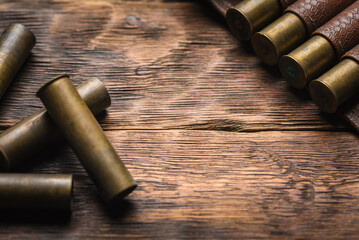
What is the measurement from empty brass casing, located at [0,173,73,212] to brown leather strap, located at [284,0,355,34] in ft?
4.36

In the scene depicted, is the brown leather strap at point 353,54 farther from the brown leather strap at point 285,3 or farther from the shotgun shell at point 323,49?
the brown leather strap at point 285,3

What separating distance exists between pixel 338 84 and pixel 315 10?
1.41ft

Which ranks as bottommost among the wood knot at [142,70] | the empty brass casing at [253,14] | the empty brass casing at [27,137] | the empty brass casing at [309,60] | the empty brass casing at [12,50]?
the empty brass casing at [27,137]

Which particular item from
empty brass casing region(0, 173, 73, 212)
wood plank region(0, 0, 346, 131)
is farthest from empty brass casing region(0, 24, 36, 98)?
empty brass casing region(0, 173, 73, 212)

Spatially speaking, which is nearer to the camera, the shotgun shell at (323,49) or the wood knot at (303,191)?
the wood knot at (303,191)

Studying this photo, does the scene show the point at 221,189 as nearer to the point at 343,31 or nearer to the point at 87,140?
the point at 87,140

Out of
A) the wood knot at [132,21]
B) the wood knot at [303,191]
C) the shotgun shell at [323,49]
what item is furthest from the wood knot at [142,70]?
Answer: the wood knot at [303,191]

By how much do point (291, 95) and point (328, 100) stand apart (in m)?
0.23

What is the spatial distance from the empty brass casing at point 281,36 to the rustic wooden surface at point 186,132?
0.16 meters

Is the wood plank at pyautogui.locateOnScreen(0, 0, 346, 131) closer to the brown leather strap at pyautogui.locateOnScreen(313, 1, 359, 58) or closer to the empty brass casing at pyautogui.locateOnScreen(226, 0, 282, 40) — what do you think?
the empty brass casing at pyautogui.locateOnScreen(226, 0, 282, 40)

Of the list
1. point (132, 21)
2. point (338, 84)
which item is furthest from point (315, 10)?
point (132, 21)

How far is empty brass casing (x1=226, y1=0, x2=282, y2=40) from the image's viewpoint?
2.29 meters

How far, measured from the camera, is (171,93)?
2295 millimetres

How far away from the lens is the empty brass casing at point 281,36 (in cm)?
221
